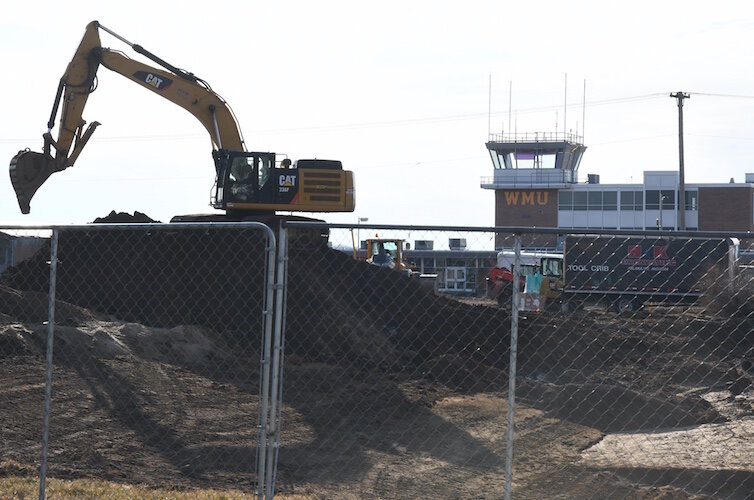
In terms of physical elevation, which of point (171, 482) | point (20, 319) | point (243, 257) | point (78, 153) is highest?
point (78, 153)

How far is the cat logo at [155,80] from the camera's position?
963 inches

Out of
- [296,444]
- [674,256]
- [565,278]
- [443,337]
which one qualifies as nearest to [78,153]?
[443,337]

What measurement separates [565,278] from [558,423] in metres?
22.2

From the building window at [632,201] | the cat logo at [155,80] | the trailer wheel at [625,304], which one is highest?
the building window at [632,201]

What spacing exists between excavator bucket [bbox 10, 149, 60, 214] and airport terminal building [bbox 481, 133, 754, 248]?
176ft

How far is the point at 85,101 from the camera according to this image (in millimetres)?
23562

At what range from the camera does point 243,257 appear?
20547mm

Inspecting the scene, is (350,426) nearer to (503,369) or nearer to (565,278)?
(503,369)

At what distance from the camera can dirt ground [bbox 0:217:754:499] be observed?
38.4 feet

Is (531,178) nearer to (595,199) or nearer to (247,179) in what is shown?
(595,199)

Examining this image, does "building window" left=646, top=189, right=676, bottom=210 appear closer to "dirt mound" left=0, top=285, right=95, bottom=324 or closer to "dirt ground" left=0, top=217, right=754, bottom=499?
"dirt ground" left=0, top=217, right=754, bottom=499

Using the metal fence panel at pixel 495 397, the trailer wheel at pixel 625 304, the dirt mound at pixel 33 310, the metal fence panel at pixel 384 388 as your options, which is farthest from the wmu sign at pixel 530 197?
the dirt mound at pixel 33 310

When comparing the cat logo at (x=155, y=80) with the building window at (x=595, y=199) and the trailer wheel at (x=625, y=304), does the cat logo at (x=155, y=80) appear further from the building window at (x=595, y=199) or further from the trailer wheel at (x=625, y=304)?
the building window at (x=595, y=199)

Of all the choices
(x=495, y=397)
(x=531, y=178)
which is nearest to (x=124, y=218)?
(x=495, y=397)
